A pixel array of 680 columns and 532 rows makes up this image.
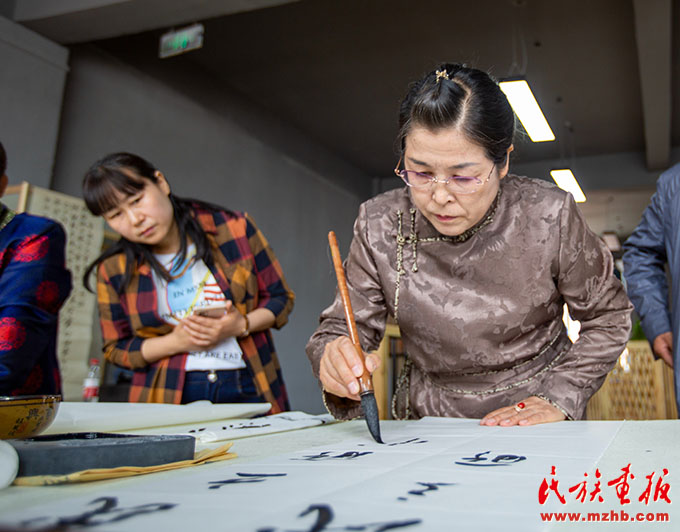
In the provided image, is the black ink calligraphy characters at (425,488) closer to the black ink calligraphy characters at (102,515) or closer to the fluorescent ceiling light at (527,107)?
the black ink calligraphy characters at (102,515)

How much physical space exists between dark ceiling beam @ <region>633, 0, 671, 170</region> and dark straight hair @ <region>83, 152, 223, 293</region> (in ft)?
11.6

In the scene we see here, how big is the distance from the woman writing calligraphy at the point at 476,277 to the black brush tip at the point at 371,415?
169mm

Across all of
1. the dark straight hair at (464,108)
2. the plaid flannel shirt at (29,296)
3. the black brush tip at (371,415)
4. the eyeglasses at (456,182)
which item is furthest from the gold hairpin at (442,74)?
the plaid flannel shirt at (29,296)

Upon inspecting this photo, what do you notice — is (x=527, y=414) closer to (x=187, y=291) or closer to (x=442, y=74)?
(x=442, y=74)

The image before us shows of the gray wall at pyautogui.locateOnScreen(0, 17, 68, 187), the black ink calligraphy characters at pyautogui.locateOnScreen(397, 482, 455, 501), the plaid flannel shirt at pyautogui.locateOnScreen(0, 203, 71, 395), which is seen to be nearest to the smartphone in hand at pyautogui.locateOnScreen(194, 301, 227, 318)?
the plaid flannel shirt at pyautogui.locateOnScreen(0, 203, 71, 395)

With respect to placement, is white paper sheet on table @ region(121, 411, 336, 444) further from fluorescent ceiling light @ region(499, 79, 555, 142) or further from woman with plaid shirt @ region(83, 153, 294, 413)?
fluorescent ceiling light @ region(499, 79, 555, 142)

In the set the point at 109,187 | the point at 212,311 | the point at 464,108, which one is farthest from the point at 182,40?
the point at 464,108

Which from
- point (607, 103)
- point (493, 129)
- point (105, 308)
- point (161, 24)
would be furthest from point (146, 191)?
point (607, 103)

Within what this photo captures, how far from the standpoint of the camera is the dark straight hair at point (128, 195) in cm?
172

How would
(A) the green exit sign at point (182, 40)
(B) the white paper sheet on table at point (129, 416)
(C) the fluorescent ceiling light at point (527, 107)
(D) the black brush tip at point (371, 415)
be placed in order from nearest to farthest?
(D) the black brush tip at point (371, 415)
(B) the white paper sheet on table at point (129, 416)
(C) the fluorescent ceiling light at point (527, 107)
(A) the green exit sign at point (182, 40)

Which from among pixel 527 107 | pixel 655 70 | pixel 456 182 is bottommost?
pixel 456 182

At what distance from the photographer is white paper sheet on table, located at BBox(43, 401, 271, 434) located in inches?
41.7

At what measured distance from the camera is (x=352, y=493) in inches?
21.0

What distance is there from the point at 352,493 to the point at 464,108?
83 cm
